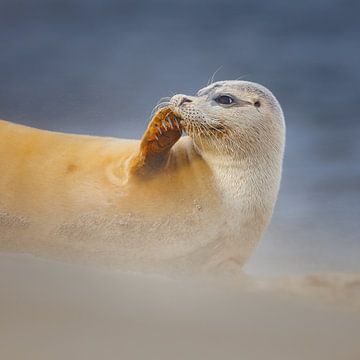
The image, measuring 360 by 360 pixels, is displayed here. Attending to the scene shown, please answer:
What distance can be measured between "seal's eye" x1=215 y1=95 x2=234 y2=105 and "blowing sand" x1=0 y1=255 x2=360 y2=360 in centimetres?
53

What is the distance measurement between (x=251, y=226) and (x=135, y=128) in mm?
481

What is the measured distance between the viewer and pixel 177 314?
228 centimetres

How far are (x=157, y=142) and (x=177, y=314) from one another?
20.5 inches

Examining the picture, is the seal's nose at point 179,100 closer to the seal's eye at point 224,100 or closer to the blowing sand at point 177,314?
the seal's eye at point 224,100

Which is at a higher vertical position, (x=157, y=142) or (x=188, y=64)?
(x=188, y=64)

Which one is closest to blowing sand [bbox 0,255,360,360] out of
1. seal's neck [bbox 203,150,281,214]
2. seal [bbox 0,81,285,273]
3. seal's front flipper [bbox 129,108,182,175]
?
seal [bbox 0,81,285,273]

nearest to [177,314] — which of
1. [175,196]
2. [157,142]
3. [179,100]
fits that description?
[175,196]

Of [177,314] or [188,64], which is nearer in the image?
[177,314]

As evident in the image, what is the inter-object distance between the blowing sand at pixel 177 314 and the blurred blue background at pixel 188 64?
31cm

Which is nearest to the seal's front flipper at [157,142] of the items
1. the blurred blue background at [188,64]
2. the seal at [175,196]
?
the seal at [175,196]

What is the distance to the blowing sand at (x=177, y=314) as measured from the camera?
225 centimetres

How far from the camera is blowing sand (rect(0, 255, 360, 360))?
2.25 meters

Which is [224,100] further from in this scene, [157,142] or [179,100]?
[157,142]

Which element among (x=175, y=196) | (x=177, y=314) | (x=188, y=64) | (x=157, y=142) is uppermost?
(x=188, y=64)
